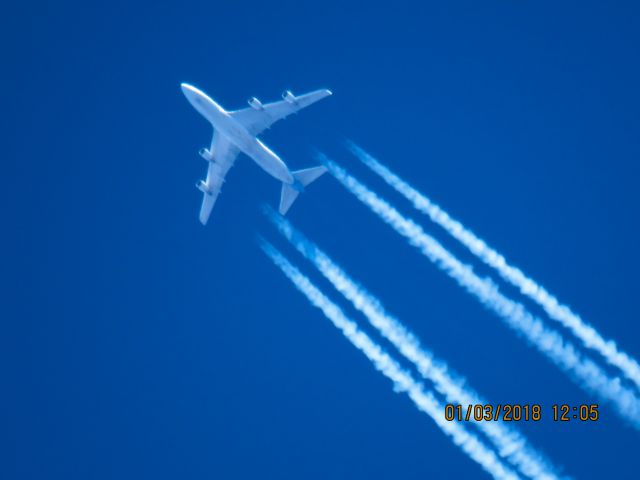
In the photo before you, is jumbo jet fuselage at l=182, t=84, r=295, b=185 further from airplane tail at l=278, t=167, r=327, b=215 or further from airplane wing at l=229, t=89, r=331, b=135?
airplane wing at l=229, t=89, r=331, b=135

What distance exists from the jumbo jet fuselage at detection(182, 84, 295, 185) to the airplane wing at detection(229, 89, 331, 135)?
0.70 metres

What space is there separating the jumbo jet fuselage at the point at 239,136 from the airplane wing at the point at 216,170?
2638 mm

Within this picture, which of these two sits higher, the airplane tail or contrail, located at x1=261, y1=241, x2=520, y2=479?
the airplane tail

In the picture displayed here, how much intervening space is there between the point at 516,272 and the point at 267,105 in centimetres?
1395

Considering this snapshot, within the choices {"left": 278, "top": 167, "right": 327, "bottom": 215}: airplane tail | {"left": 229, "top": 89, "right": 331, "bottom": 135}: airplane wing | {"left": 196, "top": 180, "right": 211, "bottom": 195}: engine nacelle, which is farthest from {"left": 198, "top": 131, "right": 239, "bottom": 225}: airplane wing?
{"left": 278, "top": 167, "right": 327, "bottom": 215}: airplane tail

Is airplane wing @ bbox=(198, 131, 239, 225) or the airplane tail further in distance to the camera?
airplane wing @ bbox=(198, 131, 239, 225)

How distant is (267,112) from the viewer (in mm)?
36562

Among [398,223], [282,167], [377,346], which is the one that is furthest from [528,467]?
[282,167]

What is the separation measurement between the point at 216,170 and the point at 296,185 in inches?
227

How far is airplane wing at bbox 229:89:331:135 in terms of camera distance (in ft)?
117

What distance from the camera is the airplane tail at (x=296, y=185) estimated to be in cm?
3653

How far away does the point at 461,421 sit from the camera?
31.1 metres

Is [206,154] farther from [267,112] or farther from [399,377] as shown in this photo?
[399,377]

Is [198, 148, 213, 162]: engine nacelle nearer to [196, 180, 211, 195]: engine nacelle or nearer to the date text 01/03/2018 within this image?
[196, 180, 211, 195]: engine nacelle
